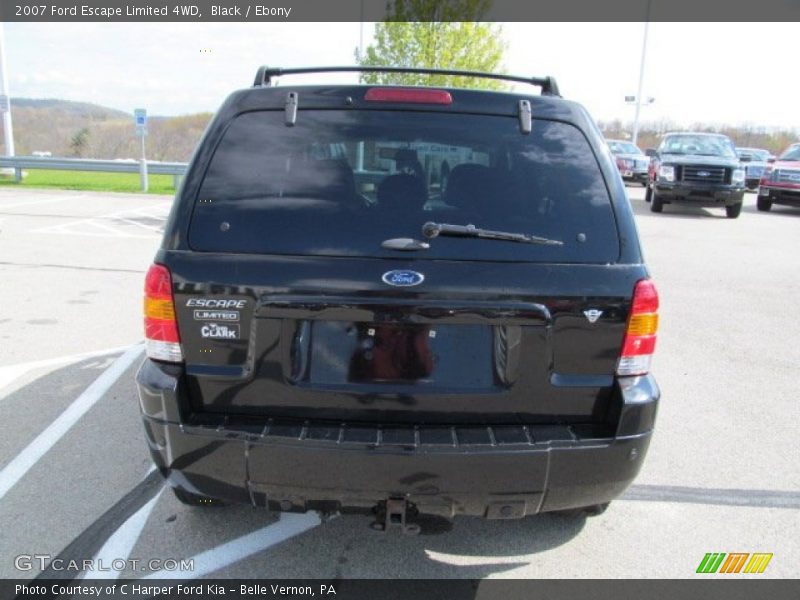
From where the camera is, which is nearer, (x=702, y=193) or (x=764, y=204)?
(x=702, y=193)

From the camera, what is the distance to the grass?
19.4 meters

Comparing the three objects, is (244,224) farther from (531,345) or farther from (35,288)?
(35,288)

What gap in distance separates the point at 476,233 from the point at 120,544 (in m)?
2.12

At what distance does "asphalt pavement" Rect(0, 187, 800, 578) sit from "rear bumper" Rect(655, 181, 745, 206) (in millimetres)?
9940

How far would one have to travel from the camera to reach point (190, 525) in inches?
120

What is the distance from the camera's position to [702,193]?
16.1 m

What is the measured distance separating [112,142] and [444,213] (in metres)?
51.1

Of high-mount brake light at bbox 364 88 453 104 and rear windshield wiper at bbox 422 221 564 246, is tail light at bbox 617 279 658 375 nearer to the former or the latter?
Answer: rear windshield wiper at bbox 422 221 564 246

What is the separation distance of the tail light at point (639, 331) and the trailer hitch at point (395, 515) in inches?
37.7

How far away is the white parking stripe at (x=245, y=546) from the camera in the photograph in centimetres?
273

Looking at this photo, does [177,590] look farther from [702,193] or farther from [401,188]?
[702,193]

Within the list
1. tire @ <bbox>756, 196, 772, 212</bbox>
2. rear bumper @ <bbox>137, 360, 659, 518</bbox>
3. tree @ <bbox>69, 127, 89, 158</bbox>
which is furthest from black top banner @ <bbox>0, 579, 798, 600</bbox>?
tree @ <bbox>69, 127, 89, 158</bbox>

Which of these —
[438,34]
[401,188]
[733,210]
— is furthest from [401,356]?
[733,210]

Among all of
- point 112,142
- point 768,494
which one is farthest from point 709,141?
point 112,142
